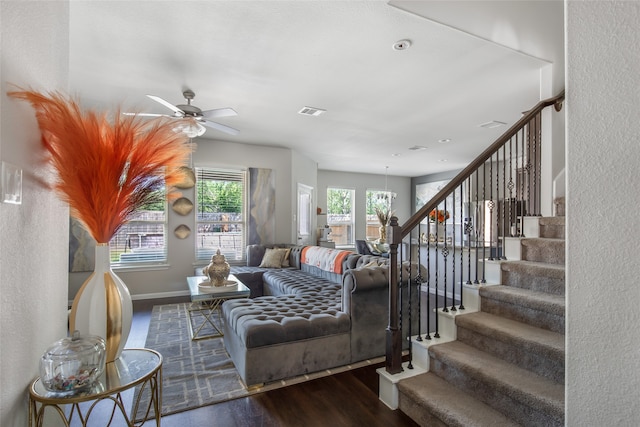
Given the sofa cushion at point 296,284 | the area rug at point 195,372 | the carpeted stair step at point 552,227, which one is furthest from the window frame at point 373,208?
the carpeted stair step at point 552,227

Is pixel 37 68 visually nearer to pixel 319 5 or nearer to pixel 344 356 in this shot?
pixel 319 5

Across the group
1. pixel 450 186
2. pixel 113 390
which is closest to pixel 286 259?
pixel 450 186

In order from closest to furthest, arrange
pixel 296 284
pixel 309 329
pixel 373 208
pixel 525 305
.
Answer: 1. pixel 525 305
2. pixel 309 329
3. pixel 296 284
4. pixel 373 208

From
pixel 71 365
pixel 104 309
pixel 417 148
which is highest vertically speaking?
pixel 417 148

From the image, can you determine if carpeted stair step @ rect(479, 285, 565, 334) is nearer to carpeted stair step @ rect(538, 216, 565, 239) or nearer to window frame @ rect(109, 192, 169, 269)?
carpeted stair step @ rect(538, 216, 565, 239)

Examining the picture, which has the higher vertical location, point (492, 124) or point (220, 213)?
point (492, 124)

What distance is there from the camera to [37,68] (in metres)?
1.03

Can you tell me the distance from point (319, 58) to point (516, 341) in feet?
8.76

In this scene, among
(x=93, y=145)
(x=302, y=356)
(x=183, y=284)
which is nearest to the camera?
(x=93, y=145)

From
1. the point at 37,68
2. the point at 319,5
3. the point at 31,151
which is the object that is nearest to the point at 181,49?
the point at 319,5

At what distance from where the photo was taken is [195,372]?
2627 millimetres

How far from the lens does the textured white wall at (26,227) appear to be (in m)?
Result: 0.85

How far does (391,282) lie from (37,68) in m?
2.11

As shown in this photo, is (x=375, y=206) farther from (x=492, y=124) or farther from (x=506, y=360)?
(x=506, y=360)
